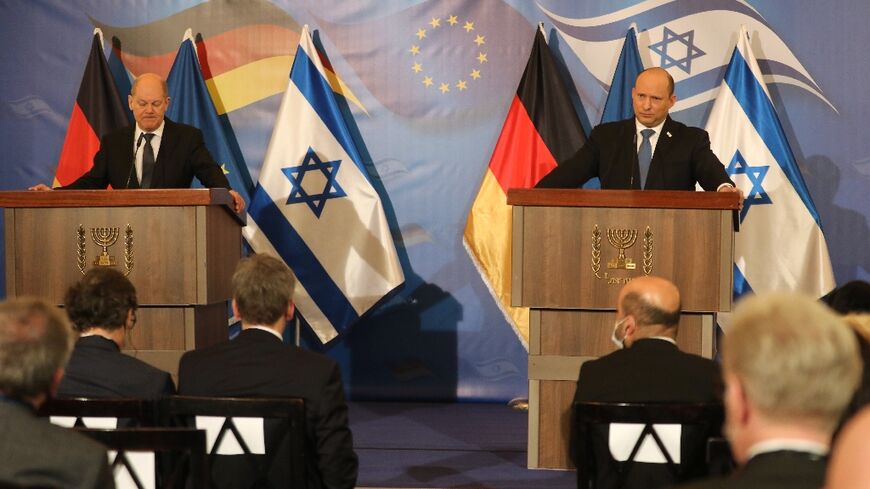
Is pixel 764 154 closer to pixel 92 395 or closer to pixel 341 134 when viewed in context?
pixel 341 134

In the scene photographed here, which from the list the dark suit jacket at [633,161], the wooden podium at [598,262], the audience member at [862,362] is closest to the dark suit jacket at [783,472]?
the audience member at [862,362]

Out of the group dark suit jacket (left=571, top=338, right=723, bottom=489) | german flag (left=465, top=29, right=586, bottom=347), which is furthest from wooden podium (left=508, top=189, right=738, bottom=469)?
german flag (left=465, top=29, right=586, bottom=347)

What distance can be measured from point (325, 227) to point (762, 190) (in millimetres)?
2643

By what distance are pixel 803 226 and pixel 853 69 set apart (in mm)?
1026

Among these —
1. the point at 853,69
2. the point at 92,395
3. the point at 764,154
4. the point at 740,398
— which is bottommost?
the point at 92,395

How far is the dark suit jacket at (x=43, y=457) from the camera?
2.00 meters

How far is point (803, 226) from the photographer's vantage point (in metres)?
6.59

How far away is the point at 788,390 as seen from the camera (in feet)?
5.23

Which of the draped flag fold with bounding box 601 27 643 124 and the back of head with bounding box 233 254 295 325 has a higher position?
the draped flag fold with bounding box 601 27 643 124

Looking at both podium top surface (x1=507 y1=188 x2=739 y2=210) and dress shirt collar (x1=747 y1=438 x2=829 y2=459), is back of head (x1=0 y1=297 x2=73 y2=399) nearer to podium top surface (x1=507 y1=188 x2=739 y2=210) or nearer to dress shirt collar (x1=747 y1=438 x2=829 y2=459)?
dress shirt collar (x1=747 y1=438 x2=829 y2=459)

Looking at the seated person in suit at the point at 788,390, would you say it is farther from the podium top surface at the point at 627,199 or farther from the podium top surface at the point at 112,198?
the podium top surface at the point at 112,198

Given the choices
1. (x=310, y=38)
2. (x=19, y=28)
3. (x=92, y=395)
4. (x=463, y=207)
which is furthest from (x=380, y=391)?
(x=92, y=395)

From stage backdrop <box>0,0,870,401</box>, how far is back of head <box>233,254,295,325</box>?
3559 mm

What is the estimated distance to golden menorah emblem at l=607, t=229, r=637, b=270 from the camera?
14.3 feet
